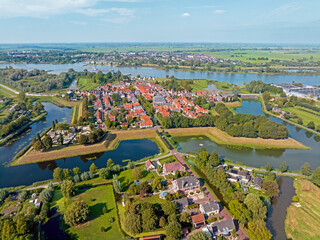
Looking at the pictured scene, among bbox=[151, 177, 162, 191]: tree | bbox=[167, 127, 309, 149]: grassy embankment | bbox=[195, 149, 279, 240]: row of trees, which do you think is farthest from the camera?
bbox=[167, 127, 309, 149]: grassy embankment

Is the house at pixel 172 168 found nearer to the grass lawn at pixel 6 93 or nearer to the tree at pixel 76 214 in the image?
the tree at pixel 76 214

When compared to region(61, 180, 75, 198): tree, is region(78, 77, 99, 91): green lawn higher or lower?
higher

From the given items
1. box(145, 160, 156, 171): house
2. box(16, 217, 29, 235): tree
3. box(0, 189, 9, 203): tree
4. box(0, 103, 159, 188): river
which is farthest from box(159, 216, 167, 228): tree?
box(0, 189, 9, 203): tree

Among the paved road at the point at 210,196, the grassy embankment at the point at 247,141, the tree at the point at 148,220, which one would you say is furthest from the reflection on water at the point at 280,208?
the tree at the point at 148,220

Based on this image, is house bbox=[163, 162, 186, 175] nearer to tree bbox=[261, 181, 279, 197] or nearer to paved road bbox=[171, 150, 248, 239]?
paved road bbox=[171, 150, 248, 239]

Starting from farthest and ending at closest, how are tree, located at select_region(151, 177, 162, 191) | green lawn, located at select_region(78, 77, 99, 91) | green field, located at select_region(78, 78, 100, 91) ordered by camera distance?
green lawn, located at select_region(78, 77, 99, 91) → green field, located at select_region(78, 78, 100, 91) → tree, located at select_region(151, 177, 162, 191)

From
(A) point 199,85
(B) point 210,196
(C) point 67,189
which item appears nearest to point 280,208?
(B) point 210,196

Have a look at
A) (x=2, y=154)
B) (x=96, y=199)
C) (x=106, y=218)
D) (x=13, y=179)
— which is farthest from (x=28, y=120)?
(x=106, y=218)
